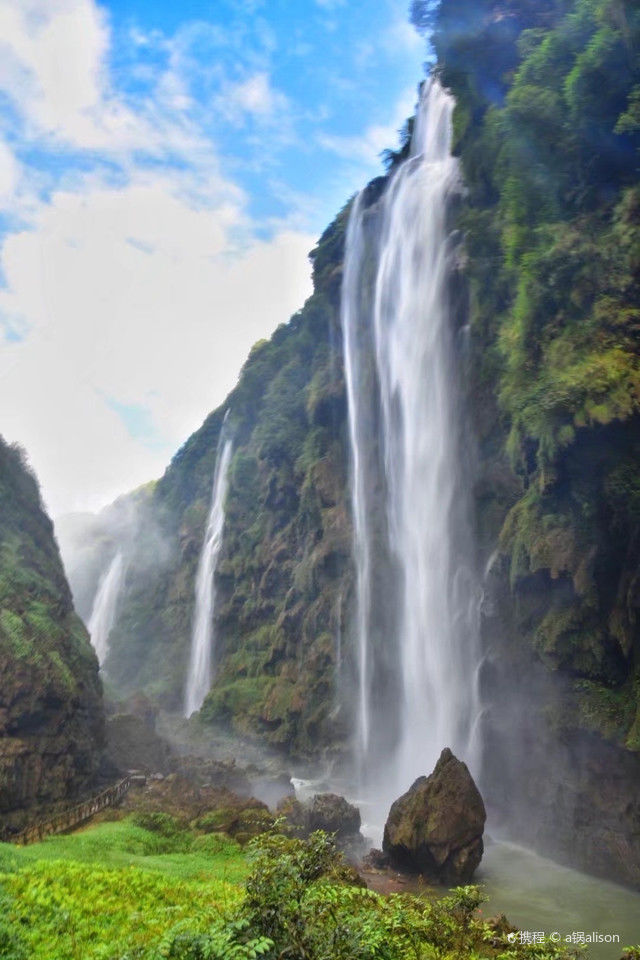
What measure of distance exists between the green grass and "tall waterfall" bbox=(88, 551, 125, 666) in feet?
174

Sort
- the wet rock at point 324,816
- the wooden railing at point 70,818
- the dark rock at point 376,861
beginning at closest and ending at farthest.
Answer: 1. the wooden railing at point 70,818
2. the dark rock at point 376,861
3. the wet rock at point 324,816

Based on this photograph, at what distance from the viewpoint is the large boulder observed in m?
14.3

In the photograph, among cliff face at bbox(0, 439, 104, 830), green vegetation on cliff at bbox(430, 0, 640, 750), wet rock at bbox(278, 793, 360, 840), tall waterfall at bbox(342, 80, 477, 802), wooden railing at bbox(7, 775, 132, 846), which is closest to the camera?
wooden railing at bbox(7, 775, 132, 846)

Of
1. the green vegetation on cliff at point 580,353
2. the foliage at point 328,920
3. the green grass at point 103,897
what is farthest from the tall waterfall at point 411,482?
the foliage at point 328,920

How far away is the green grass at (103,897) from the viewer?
253 inches

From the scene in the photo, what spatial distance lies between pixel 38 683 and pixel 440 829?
1106 centimetres

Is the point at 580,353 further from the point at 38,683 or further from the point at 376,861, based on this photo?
the point at 38,683

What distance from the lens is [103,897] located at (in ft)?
27.3

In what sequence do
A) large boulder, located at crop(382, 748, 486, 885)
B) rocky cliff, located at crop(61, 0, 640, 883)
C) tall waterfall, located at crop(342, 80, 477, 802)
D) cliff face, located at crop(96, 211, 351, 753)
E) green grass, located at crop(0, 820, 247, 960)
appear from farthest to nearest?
cliff face, located at crop(96, 211, 351, 753) → tall waterfall, located at crop(342, 80, 477, 802) → rocky cliff, located at crop(61, 0, 640, 883) → large boulder, located at crop(382, 748, 486, 885) → green grass, located at crop(0, 820, 247, 960)

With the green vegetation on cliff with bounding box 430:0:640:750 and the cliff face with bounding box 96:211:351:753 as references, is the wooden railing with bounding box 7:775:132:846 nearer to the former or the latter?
the green vegetation on cliff with bounding box 430:0:640:750

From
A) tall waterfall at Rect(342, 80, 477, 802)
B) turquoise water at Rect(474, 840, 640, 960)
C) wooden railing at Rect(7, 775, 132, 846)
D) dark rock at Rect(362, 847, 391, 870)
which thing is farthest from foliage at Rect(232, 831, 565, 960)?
tall waterfall at Rect(342, 80, 477, 802)

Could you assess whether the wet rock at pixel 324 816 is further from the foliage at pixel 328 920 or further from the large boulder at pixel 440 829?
the foliage at pixel 328 920

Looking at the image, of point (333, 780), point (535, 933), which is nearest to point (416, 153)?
point (333, 780)

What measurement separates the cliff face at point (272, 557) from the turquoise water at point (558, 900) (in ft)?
48.7
